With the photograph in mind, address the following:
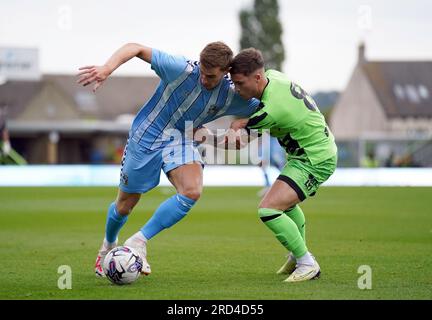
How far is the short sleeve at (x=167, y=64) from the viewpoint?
846cm

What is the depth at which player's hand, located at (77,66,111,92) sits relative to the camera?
769cm

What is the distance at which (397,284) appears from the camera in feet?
26.5

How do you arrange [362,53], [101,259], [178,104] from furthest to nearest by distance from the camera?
[362,53], [101,259], [178,104]

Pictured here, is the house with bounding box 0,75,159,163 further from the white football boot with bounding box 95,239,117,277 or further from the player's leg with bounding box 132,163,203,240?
the player's leg with bounding box 132,163,203,240

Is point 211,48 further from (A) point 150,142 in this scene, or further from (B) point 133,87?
(B) point 133,87

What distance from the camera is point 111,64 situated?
7902 mm

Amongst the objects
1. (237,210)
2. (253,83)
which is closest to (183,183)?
(253,83)

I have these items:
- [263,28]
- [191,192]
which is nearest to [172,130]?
[191,192]

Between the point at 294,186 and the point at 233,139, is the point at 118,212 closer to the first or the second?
the point at 233,139

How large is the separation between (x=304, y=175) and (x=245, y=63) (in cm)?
123

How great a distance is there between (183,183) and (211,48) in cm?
135

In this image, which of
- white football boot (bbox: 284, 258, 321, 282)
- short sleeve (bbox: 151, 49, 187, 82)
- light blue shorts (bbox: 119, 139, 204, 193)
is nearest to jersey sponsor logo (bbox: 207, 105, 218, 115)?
light blue shorts (bbox: 119, 139, 204, 193)

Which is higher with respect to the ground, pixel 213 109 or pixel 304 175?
pixel 213 109

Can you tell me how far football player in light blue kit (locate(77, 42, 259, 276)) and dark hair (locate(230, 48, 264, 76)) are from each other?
3.1 inches
